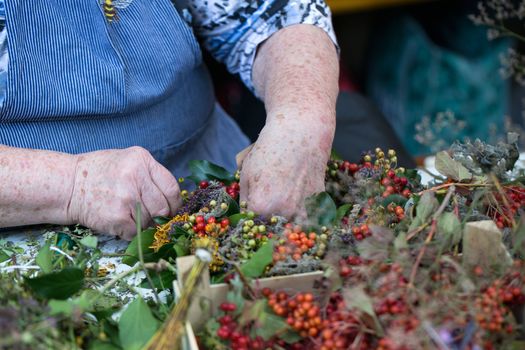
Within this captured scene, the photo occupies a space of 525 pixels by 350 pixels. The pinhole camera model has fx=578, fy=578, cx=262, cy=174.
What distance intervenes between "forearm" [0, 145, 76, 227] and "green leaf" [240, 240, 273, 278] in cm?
38

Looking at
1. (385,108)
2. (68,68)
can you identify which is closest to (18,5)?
(68,68)

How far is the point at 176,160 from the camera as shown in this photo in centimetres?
130

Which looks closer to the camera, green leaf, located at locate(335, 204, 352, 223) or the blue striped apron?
green leaf, located at locate(335, 204, 352, 223)

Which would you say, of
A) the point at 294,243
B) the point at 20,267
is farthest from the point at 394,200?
the point at 20,267

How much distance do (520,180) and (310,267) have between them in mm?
337

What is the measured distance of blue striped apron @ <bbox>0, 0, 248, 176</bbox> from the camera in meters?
0.98

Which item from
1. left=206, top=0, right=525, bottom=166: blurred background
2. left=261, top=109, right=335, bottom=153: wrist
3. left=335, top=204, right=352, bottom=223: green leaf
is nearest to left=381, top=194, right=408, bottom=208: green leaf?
left=335, top=204, right=352, bottom=223: green leaf

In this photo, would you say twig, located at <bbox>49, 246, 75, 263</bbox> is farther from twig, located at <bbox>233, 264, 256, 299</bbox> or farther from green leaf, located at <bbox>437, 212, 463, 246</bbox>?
green leaf, located at <bbox>437, 212, 463, 246</bbox>

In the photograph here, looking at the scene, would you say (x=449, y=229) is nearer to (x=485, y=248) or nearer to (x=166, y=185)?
(x=485, y=248)

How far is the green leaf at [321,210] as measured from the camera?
0.81m

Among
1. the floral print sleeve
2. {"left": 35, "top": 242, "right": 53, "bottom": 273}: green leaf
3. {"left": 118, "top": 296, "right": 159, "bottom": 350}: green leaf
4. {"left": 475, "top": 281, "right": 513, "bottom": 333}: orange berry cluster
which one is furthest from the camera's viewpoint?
the floral print sleeve

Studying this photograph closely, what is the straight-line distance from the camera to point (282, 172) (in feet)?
2.98

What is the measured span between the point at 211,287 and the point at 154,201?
303mm

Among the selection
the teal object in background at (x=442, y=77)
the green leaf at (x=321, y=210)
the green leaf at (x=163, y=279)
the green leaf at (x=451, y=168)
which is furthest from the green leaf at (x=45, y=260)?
the teal object in background at (x=442, y=77)
